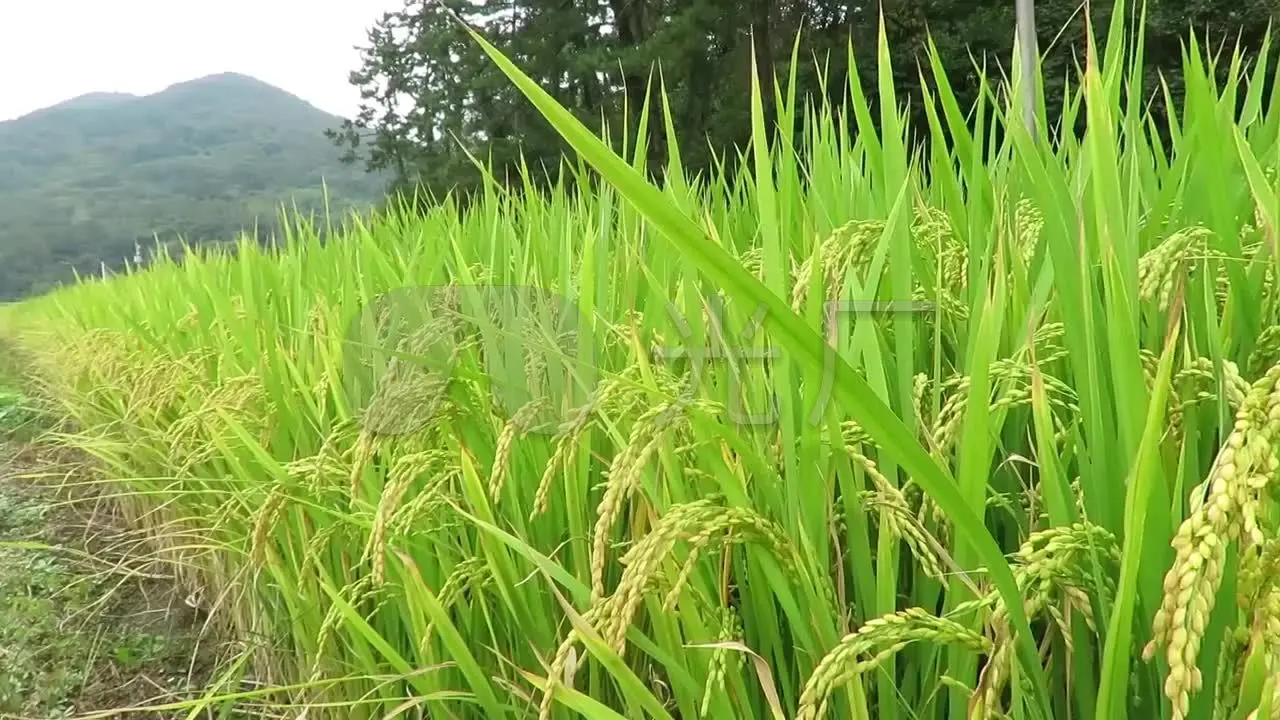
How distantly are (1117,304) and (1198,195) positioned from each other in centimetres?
38

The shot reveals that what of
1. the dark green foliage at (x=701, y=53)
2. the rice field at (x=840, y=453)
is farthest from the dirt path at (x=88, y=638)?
the dark green foliage at (x=701, y=53)

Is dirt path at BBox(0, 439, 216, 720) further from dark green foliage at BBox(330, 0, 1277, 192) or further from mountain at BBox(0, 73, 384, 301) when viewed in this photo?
dark green foliage at BBox(330, 0, 1277, 192)

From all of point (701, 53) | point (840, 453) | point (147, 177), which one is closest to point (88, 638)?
point (840, 453)

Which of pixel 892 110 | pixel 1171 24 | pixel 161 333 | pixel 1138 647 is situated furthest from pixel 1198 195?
pixel 1171 24

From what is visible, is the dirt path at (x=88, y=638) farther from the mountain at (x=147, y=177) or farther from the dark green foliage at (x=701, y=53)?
the dark green foliage at (x=701, y=53)

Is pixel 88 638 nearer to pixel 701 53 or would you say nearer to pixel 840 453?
pixel 840 453

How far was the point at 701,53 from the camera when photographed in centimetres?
783

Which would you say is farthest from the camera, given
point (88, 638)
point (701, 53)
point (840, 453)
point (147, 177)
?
point (147, 177)

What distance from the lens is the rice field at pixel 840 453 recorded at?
35 cm

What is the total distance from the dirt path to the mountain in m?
1.04

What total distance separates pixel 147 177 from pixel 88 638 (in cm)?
1001

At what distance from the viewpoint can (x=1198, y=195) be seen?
0.67 metres

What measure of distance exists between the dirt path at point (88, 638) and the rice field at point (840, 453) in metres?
0.30

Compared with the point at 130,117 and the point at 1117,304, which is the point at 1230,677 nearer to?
the point at 1117,304
